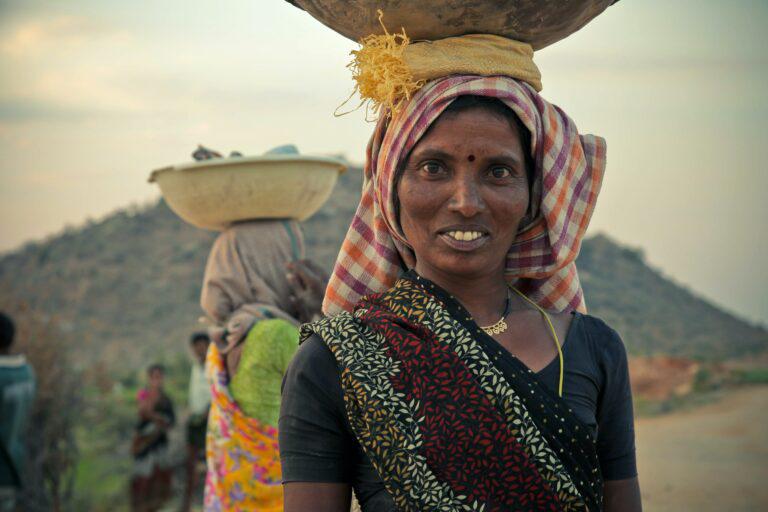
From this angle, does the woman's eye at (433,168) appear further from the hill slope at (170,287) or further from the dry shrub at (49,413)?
the hill slope at (170,287)

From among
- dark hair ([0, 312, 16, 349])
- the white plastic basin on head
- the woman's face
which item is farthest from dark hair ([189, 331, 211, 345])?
the woman's face

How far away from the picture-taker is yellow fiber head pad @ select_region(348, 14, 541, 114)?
212cm

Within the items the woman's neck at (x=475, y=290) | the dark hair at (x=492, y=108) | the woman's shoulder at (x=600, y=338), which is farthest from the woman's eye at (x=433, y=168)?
the woman's shoulder at (x=600, y=338)

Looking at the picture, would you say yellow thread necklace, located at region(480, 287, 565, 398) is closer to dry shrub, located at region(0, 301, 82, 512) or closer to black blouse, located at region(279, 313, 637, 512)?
black blouse, located at region(279, 313, 637, 512)

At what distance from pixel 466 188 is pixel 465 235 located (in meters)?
0.11

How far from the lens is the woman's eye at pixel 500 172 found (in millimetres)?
2098

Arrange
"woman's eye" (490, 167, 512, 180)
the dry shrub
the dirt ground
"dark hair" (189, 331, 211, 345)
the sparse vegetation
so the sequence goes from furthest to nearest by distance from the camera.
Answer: the sparse vegetation
the dirt ground
the dry shrub
"dark hair" (189, 331, 211, 345)
"woman's eye" (490, 167, 512, 180)

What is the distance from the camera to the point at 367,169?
2320 mm

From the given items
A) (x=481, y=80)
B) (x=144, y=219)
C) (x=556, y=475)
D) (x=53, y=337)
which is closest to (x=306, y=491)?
(x=556, y=475)

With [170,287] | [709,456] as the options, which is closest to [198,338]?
[709,456]

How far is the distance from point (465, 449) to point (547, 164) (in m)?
0.71

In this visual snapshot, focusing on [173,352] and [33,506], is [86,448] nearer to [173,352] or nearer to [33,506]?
[33,506]

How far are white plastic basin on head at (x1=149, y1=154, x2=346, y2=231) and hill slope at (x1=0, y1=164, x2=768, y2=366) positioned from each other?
20.7 meters

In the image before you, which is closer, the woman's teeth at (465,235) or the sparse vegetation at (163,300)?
the woman's teeth at (465,235)
